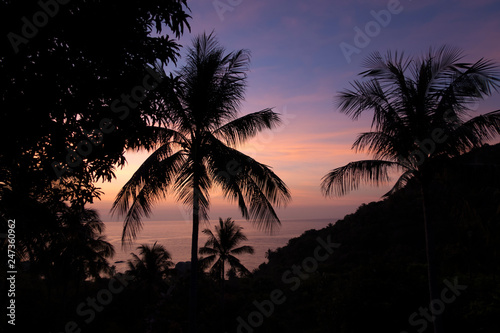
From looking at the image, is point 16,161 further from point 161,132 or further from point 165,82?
point 161,132

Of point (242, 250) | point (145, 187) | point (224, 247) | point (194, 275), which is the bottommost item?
point (242, 250)

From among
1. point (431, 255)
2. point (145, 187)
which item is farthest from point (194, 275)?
point (431, 255)

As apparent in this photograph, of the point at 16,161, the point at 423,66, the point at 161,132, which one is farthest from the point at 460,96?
the point at 16,161

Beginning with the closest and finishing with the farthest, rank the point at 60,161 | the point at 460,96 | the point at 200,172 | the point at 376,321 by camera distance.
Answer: the point at 60,161
the point at 460,96
the point at 200,172
the point at 376,321

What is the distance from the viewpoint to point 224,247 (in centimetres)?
2581

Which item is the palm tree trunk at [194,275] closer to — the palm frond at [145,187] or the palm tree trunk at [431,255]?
the palm frond at [145,187]

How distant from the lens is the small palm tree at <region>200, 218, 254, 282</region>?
25.2 meters

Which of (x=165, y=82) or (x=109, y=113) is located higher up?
(x=165, y=82)

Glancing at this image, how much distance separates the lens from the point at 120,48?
4719mm

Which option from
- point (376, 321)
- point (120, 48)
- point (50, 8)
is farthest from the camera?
point (376, 321)

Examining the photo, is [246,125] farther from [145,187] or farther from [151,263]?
[151,263]

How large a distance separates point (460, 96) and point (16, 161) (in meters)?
9.80

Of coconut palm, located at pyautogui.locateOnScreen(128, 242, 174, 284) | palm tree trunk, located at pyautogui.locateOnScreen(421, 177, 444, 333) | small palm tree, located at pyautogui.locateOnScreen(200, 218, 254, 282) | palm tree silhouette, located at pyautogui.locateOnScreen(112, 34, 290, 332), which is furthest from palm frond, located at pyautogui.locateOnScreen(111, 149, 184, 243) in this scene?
coconut palm, located at pyautogui.locateOnScreen(128, 242, 174, 284)

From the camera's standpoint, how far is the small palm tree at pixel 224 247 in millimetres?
25188
